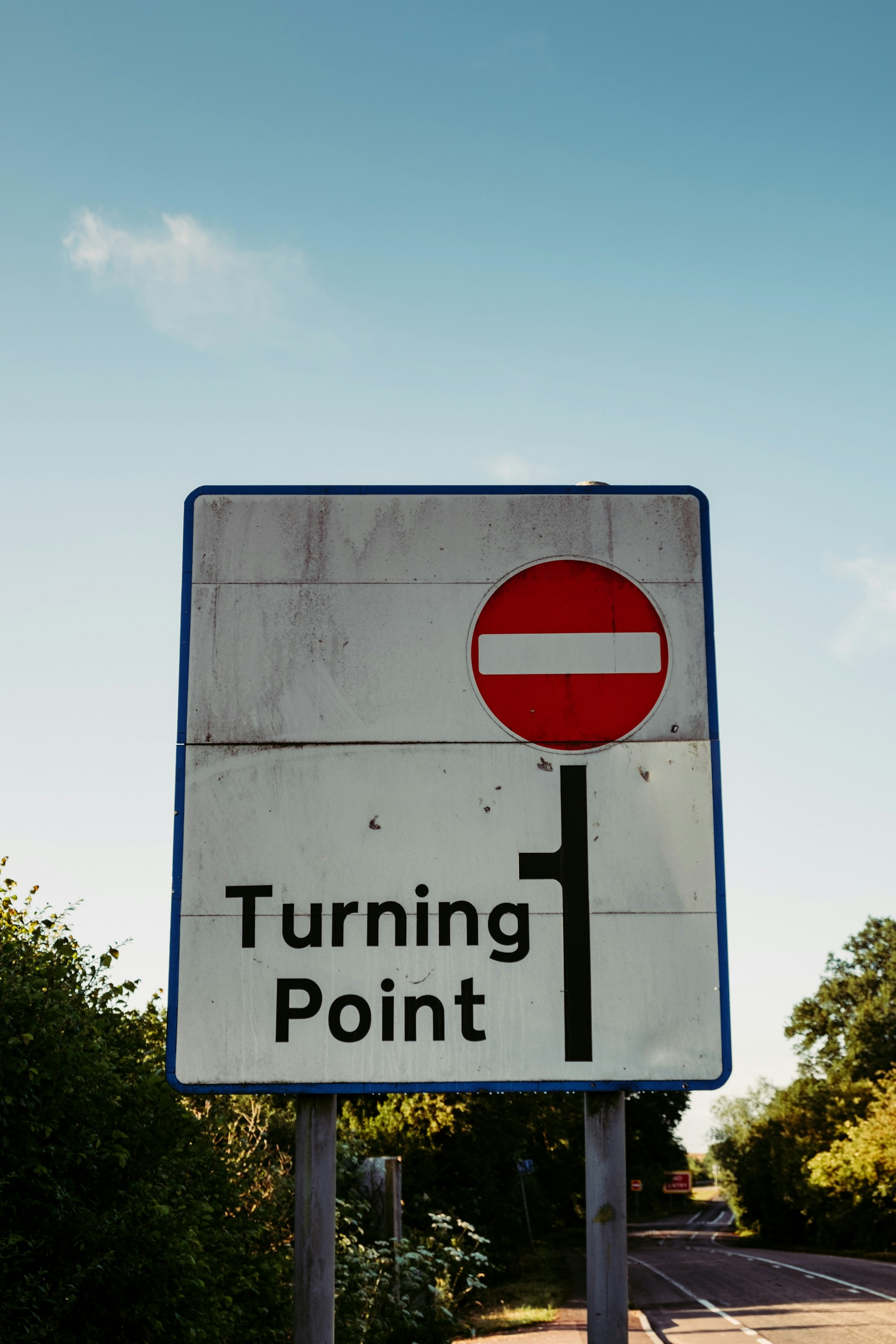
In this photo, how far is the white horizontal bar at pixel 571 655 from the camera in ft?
9.56

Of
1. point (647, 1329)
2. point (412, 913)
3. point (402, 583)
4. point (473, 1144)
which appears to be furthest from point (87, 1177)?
point (473, 1144)

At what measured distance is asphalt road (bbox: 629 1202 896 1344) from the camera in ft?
54.9

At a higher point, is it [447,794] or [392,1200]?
[447,794]

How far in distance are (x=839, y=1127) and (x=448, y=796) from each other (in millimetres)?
47482

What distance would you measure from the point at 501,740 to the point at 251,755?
2.22 ft

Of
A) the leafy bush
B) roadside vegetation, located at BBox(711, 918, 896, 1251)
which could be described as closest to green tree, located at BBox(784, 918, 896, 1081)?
roadside vegetation, located at BBox(711, 918, 896, 1251)

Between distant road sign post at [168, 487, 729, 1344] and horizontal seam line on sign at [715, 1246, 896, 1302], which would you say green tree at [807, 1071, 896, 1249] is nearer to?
horizontal seam line on sign at [715, 1246, 896, 1302]

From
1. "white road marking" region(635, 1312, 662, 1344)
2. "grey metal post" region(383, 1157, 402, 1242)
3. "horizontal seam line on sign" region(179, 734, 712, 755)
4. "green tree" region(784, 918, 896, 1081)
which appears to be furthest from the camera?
"green tree" region(784, 918, 896, 1081)

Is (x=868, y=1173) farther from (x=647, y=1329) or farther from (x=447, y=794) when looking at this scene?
(x=447, y=794)

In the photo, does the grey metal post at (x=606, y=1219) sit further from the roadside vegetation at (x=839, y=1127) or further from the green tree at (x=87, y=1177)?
the roadside vegetation at (x=839, y=1127)

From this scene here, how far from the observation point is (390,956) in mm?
2764

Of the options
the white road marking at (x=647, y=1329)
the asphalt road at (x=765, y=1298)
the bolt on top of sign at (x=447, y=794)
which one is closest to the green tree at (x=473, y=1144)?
the white road marking at (x=647, y=1329)

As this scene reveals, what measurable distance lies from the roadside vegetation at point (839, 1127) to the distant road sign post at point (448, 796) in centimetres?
3840

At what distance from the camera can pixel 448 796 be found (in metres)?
2.87
